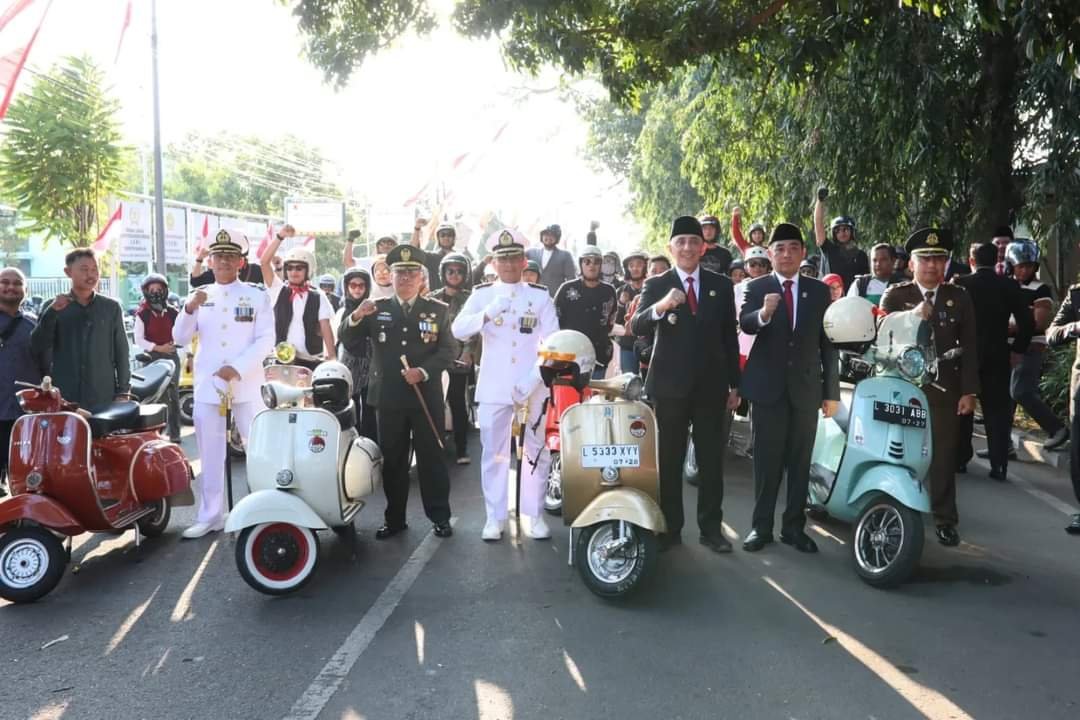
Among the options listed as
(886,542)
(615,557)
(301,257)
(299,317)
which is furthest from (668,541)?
(301,257)

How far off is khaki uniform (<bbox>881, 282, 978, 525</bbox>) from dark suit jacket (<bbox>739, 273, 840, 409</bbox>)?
30.4 inches

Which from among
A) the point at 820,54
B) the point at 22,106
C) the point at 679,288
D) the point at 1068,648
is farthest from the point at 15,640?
the point at 22,106

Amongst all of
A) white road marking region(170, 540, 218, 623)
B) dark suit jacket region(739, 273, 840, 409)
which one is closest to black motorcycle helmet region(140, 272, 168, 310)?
white road marking region(170, 540, 218, 623)

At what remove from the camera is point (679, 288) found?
586cm

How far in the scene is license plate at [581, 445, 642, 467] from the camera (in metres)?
5.41

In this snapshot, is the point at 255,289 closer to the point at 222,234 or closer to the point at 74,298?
the point at 222,234

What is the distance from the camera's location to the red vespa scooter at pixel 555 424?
5789 mm

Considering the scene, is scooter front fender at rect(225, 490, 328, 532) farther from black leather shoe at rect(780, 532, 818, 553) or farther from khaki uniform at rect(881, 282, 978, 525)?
khaki uniform at rect(881, 282, 978, 525)

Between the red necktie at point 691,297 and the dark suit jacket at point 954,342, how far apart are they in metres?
1.52

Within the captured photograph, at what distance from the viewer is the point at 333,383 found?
5.95 meters

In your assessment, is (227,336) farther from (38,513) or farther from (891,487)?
(891,487)

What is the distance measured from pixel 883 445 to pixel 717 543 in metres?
1.16

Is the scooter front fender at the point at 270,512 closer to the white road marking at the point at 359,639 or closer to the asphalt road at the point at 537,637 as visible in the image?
the asphalt road at the point at 537,637

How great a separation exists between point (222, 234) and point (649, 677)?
4.38m
